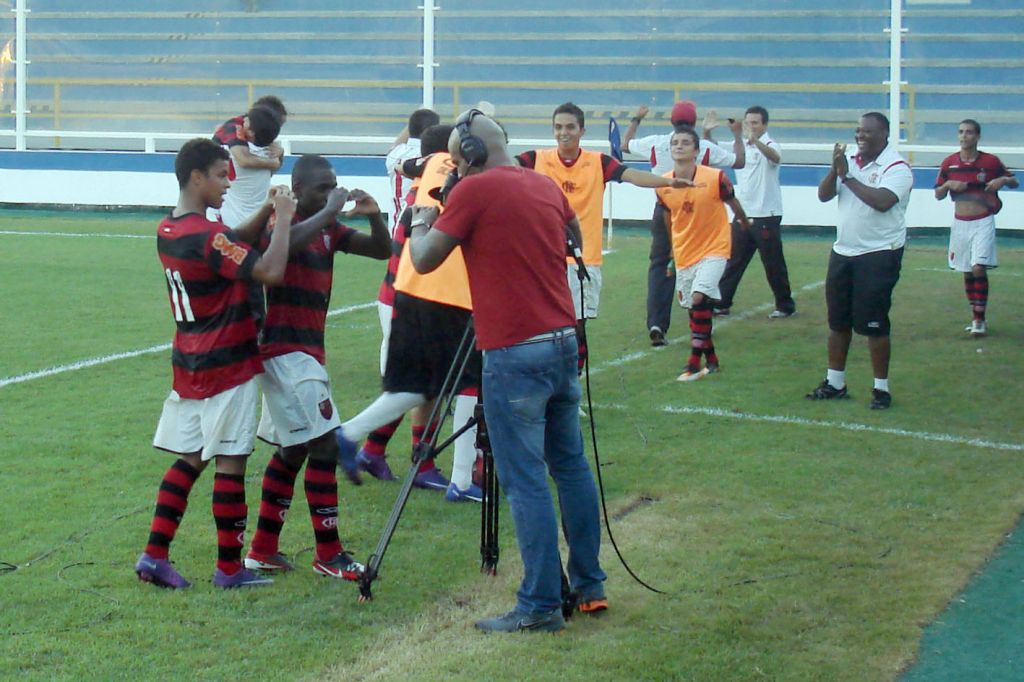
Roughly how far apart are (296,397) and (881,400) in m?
4.82

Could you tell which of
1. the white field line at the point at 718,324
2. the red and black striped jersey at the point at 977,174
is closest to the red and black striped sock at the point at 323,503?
the white field line at the point at 718,324

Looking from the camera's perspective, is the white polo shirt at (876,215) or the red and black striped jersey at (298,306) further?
the white polo shirt at (876,215)

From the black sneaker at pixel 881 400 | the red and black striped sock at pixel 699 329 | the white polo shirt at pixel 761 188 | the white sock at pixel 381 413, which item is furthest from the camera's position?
the white polo shirt at pixel 761 188

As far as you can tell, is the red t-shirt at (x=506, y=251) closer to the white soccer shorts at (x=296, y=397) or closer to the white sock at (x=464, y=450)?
the white soccer shorts at (x=296, y=397)

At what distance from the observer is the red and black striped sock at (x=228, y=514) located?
520 centimetres

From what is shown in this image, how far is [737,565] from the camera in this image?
560 centimetres

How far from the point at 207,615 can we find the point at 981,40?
21.1 m

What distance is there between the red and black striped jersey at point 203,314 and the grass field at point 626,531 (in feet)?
2.82

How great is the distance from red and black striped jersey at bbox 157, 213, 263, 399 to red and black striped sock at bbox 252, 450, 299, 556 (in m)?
0.50

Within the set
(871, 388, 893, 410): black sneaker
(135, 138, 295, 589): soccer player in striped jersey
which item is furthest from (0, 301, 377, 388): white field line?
(871, 388, 893, 410): black sneaker

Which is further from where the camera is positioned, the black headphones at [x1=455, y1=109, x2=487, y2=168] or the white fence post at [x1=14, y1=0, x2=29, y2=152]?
the white fence post at [x1=14, y1=0, x2=29, y2=152]

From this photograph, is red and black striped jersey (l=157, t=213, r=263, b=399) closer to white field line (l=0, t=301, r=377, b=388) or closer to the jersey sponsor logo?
the jersey sponsor logo

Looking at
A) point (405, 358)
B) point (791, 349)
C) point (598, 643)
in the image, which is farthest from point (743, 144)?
point (598, 643)

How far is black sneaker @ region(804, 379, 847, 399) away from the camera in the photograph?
29.5ft
